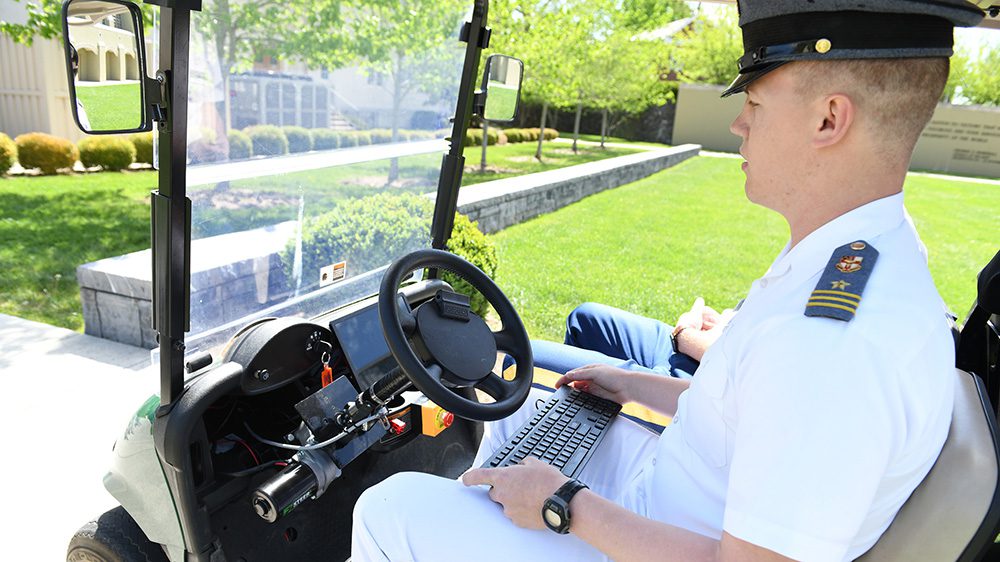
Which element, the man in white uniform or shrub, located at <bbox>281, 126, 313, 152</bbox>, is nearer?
the man in white uniform

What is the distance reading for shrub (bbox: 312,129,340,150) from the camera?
178 cm

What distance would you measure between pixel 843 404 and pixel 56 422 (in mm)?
3635

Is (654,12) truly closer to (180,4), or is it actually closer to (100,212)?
(100,212)

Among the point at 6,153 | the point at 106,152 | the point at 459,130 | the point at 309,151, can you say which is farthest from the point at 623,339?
the point at 106,152

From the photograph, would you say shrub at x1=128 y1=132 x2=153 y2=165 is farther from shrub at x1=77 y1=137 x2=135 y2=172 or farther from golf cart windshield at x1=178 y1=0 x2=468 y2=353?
golf cart windshield at x1=178 y1=0 x2=468 y2=353

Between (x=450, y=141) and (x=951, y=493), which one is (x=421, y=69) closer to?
(x=450, y=141)

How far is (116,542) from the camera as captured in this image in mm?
1787

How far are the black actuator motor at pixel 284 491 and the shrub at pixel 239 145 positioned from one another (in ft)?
2.51

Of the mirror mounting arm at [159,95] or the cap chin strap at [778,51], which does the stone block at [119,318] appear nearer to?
the mirror mounting arm at [159,95]

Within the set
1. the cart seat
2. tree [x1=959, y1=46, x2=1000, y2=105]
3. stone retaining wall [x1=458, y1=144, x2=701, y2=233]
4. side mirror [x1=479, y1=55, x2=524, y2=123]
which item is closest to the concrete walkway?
side mirror [x1=479, y1=55, x2=524, y2=123]

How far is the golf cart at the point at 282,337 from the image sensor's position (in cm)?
132

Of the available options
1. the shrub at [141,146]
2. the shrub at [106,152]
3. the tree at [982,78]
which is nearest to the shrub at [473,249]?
the shrub at [106,152]

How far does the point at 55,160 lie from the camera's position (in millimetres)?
9789

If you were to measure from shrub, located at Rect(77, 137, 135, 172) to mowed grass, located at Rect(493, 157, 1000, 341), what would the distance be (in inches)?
246
